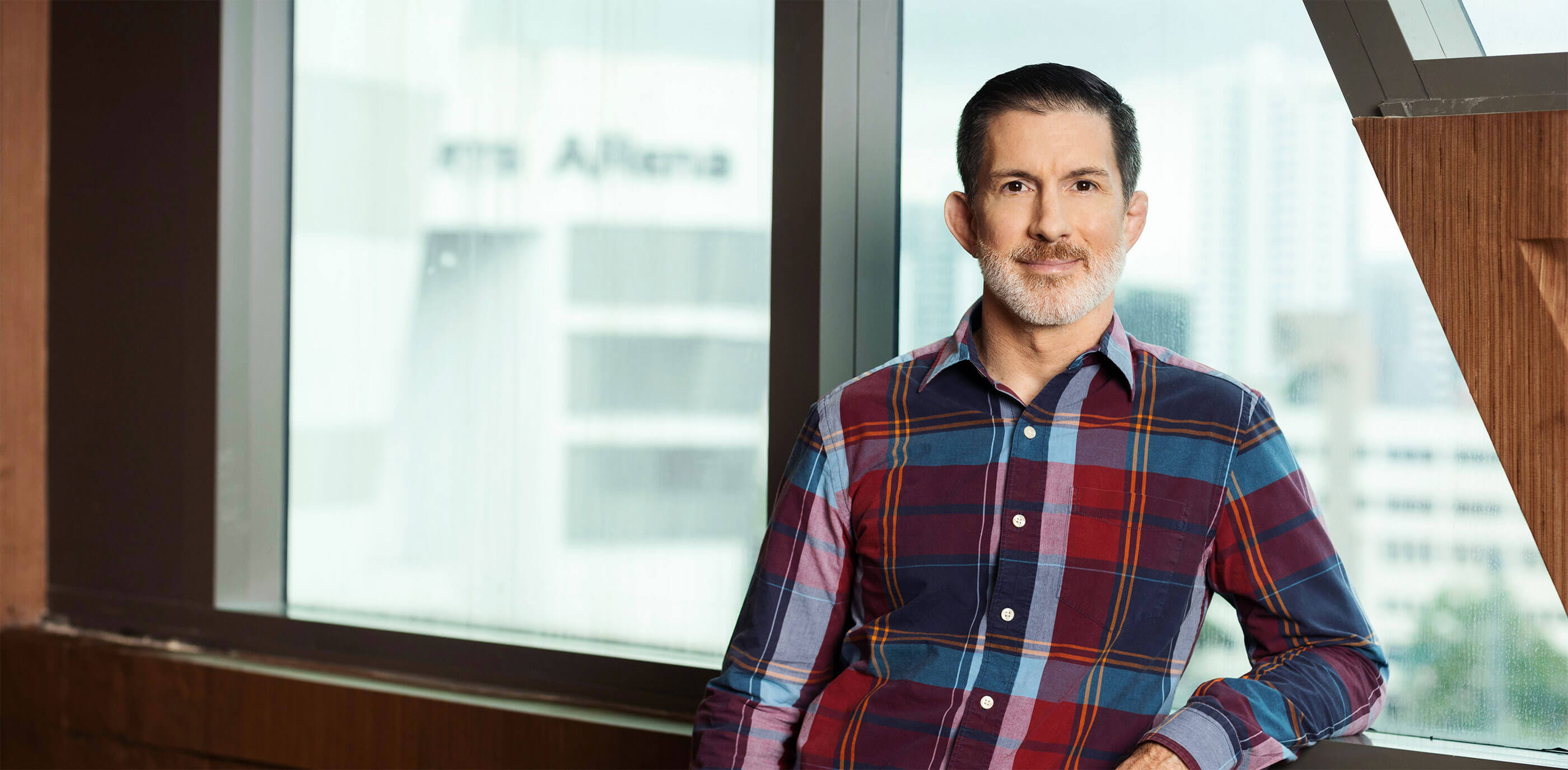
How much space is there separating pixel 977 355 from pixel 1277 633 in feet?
1.38

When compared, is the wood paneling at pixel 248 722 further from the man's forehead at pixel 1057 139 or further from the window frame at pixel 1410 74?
the window frame at pixel 1410 74

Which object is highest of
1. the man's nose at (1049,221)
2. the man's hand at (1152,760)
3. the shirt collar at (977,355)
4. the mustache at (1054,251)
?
the man's nose at (1049,221)

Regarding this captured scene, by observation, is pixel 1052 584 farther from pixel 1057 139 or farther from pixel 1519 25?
pixel 1519 25

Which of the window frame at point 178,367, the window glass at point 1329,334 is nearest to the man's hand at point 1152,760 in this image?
the window glass at point 1329,334

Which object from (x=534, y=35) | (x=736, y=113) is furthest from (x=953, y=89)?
(x=534, y=35)

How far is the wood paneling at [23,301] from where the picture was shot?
236 centimetres

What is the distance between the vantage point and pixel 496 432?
209 centimetres

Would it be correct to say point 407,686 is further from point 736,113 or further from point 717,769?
point 736,113

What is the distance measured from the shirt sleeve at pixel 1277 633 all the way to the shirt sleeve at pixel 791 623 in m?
0.38

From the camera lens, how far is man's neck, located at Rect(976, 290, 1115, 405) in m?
1.30

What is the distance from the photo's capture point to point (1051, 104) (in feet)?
4.21

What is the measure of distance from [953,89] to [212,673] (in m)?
1.65

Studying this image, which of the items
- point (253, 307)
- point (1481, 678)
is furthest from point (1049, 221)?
point (253, 307)

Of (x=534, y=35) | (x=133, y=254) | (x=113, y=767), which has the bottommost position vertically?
(x=113, y=767)
